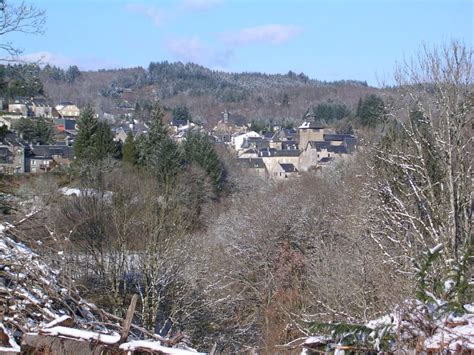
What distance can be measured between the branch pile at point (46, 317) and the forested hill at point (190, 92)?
125050mm

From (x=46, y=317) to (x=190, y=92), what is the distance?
167 meters

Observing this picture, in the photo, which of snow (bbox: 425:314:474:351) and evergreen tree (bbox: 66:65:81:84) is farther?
evergreen tree (bbox: 66:65:81:84)

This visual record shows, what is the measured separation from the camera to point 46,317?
16.8 ft

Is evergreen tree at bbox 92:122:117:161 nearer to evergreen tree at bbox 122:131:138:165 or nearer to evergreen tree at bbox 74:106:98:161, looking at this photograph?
evergreen tree at bbox 74:106:98:161

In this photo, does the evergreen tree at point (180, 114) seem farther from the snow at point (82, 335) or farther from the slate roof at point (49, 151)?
the snow at point (82, 335)

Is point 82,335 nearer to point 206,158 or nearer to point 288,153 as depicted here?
point 206,158

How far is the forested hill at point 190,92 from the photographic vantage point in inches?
5723

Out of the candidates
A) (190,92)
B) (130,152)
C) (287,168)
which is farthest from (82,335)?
(190,92)

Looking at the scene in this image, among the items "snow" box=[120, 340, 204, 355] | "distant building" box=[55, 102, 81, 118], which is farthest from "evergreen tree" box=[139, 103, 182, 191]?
"distant building" box=[55, 102, 81, 118]

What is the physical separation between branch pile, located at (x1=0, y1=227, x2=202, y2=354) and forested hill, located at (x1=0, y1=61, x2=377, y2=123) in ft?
410

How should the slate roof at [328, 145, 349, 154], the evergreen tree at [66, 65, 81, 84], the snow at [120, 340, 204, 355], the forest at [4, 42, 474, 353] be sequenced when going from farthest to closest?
the evergreen tree at [66, 65, 81, 84] → the slate roof at [328, 145, 349, 154] → the forest at [4, 42, 474, 353] → the snow at [120, 340, 204, 355]

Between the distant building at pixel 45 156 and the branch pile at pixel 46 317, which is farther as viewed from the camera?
the distant building at pixel 45 156

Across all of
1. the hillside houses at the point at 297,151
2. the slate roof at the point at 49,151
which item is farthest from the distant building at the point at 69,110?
the slate roof at the point at 49,151

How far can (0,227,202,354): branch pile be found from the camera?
12.9 ft
